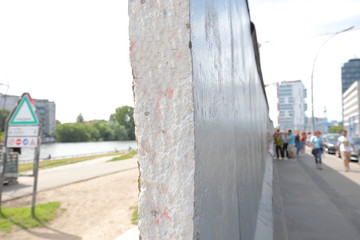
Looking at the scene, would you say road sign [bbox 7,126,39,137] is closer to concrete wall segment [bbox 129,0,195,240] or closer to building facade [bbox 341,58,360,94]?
concrete wall segment [bbox 129,0,195,240]

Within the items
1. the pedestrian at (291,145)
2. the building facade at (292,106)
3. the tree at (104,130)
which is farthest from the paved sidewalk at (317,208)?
the tree at (104,130)

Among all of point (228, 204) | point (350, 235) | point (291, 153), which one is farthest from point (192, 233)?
point (291, 153)

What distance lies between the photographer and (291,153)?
18500 millimetres

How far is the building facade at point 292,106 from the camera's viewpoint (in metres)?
52.6

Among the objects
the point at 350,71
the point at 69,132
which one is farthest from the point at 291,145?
the point at 350,71

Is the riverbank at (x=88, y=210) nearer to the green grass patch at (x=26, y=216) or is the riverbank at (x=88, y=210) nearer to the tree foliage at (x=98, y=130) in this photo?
the green grass patch at (x=26, y=216)

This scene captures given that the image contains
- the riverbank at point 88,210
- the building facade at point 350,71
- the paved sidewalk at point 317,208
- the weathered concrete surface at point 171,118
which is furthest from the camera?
the building facade at point 350,71

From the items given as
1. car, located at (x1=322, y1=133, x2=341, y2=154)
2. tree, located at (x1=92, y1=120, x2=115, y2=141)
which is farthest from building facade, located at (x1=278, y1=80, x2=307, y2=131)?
tree, located at (x1=92, y1=120, x2=115, y2=141)

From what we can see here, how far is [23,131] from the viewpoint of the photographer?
6.94m

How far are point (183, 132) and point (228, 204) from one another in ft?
2.96

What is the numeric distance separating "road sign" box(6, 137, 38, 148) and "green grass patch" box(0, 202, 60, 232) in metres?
1.42

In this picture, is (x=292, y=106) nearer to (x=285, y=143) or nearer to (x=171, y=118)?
(x=285, y=143)

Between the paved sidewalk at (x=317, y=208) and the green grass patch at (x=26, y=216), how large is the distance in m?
4.44

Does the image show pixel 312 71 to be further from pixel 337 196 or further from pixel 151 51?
pixel 151 51
